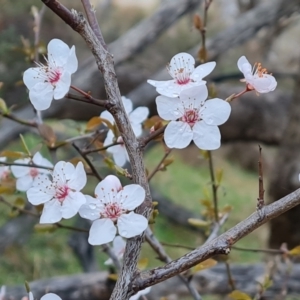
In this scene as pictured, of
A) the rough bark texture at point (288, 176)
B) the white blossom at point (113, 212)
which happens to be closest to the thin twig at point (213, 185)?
the white blossom at point (113, 212)

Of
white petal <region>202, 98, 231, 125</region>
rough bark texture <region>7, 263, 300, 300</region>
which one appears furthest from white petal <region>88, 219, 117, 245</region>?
rough bark texture <region>7, 263, 300, 300</region>

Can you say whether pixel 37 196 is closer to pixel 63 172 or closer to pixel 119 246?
pixel 63 172

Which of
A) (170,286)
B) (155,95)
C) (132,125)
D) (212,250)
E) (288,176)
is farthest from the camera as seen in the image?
(288,176)

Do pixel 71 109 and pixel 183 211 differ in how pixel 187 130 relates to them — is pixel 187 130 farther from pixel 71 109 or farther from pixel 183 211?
pixel 183 211

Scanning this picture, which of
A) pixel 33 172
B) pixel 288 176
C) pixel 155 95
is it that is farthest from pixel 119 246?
pixel 288 176

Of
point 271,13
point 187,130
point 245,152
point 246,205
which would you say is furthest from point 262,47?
point 187,130

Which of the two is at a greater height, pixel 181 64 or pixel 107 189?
pixel 181 64

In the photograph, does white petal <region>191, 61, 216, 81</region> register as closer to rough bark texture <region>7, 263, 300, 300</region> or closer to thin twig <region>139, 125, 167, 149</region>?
thin twig <region>139, 125, 167, 149</region>
